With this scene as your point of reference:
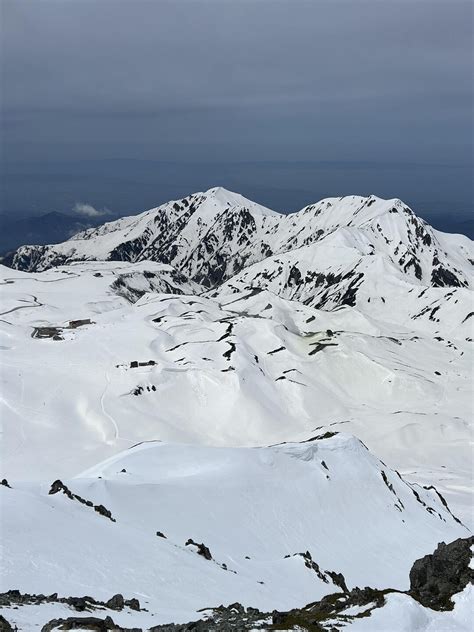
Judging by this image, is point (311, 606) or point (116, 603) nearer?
point (116, 603)

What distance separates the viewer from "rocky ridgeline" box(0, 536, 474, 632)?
21266mm

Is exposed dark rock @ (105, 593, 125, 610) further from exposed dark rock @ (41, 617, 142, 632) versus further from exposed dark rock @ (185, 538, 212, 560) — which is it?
exposed dark rock @ (185, 538, 212, 560)

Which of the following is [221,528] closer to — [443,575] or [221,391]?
[443,575]

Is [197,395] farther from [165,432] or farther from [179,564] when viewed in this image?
[179,564]

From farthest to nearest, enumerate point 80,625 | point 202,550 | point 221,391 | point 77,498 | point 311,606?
point 221,391 → point 77,498 → point 202,550 → point 311,606 → point 80,625

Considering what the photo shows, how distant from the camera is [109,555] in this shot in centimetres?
3269

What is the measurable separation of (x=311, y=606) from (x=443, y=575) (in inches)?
266

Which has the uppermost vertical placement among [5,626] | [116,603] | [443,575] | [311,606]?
[5,626]

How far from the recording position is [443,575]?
96.9 ft

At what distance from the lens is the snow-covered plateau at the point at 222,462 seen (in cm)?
3075

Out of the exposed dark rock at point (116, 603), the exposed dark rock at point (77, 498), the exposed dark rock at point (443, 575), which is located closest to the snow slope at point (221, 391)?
the exposed dark rock at point (77, 498)

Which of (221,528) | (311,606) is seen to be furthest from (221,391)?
(311,606)

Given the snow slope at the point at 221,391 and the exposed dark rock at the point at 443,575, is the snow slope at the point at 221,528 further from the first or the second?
the snow slope at the point at 221,391

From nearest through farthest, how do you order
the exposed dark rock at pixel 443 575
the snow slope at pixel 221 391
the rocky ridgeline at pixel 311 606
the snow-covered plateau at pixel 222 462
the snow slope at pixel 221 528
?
1. the rocky ridgeline at pixel 311 606
2. the exposed dark rock at pixel 443 575
3. the snow slope at pixel 221 528
4. the snow-covered plateau at pixel 222 462
5. the snow slope at pixel 221 391
